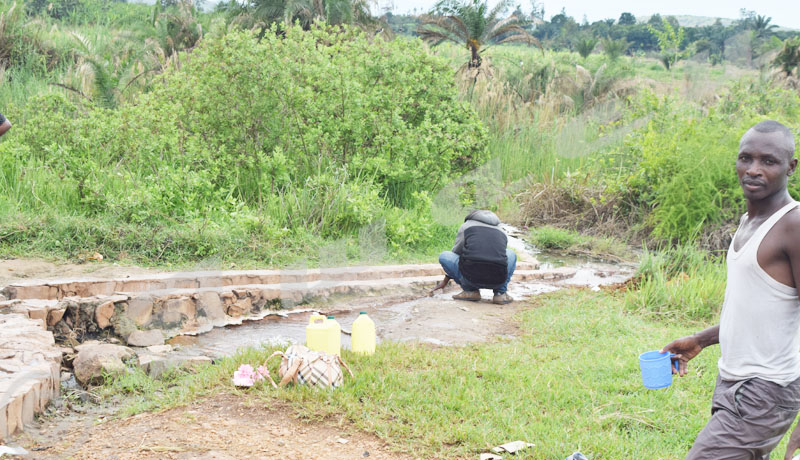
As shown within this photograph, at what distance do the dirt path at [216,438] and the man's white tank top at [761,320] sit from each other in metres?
2.06

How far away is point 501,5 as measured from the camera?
25297 millimetres

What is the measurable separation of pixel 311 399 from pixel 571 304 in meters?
4.48

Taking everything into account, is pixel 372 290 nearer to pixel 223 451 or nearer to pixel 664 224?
pixel 223 451

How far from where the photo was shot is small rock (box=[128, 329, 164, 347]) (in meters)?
6.49

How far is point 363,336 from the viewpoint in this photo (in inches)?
219

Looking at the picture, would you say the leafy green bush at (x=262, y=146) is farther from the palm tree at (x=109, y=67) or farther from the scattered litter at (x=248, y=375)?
the scattered litter at (x=248, y=375)

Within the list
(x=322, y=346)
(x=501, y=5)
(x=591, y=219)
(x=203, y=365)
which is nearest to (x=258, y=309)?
(x=203, y=365)

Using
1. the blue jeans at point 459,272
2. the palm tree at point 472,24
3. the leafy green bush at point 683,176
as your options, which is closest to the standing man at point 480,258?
the blue jeans at point 459,272

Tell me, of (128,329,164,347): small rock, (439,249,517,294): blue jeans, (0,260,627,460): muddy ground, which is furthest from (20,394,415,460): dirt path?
(439,249,517,294): blue jeans

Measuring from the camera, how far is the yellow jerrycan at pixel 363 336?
18.1 ft

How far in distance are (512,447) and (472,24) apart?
72.8 feet

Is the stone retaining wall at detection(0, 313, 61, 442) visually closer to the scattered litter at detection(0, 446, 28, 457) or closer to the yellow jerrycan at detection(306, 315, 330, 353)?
the scattered litter at detection(0, 446, 28, 457)

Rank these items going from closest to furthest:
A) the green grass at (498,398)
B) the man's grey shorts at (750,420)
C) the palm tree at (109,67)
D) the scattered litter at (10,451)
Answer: the man's grey shorts at (750,420), the scattered litter at (10,451), the green grass at (498,398), the palm tree at (109,67)

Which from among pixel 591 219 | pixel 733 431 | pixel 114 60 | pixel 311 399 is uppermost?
pixel 114 60
